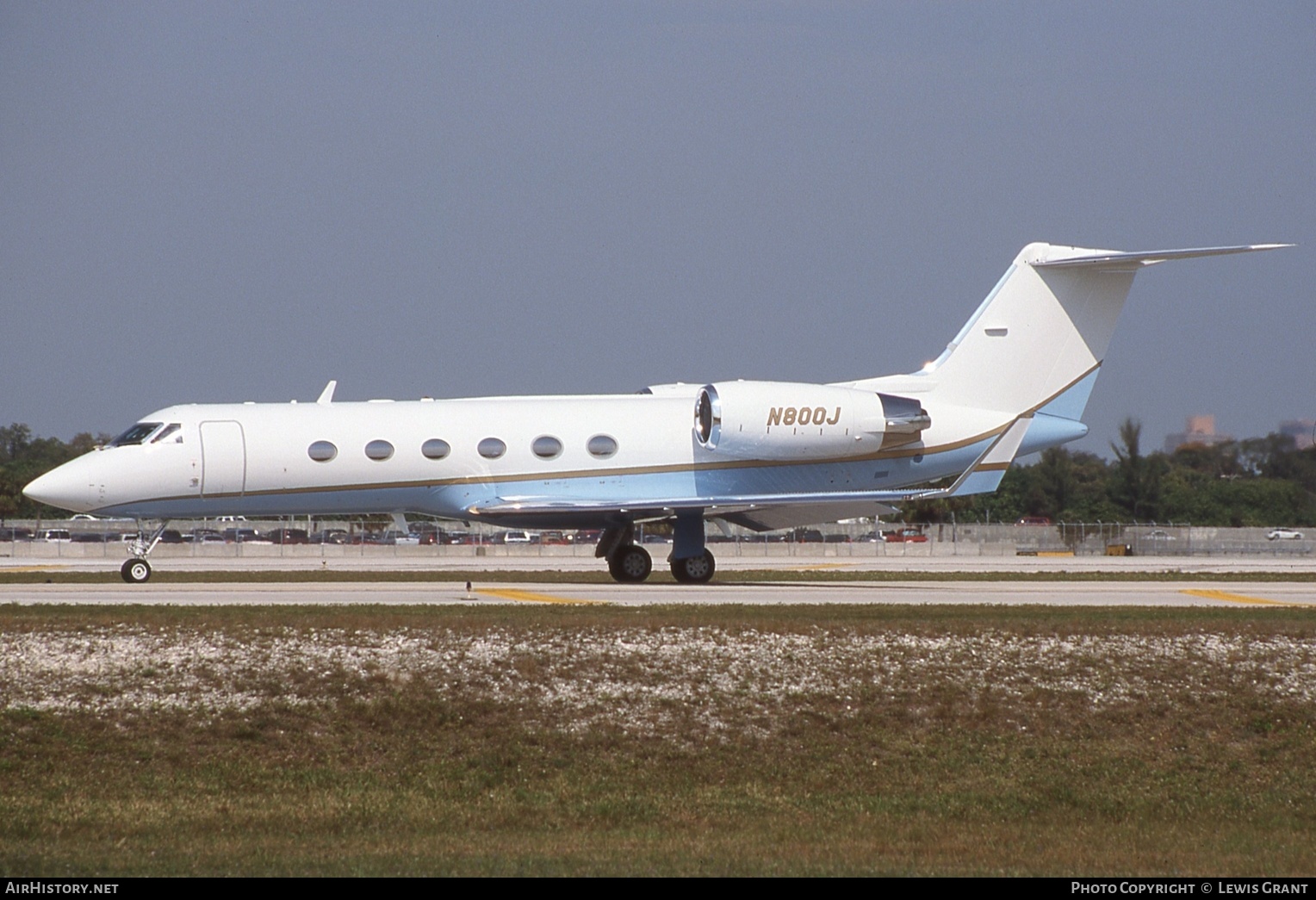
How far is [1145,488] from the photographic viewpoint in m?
77.1

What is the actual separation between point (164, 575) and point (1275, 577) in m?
24.0

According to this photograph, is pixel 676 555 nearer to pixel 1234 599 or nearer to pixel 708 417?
pixel 708 417

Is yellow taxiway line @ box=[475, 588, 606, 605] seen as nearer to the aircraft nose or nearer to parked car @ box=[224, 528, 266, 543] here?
the aircraft nose

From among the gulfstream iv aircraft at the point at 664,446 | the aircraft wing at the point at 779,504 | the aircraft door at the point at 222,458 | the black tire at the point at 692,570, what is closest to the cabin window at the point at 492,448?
the gulfstream iv aircraft at the point at 664,446

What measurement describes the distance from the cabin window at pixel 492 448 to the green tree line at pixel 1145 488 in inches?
1766

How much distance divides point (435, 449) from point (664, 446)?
425cm

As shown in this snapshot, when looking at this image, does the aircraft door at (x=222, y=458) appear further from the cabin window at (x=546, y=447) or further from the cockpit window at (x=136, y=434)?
the cabin window at (x=546, y=447)

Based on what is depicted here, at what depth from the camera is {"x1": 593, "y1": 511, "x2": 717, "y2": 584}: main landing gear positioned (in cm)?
2672

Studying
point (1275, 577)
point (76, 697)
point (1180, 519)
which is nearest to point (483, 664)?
point (76, 697)

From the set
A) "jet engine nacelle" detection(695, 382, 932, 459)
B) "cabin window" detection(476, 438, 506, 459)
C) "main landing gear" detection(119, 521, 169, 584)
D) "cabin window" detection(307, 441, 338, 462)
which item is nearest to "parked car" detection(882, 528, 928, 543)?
"jet engine nacelle" detection(695, 382, 932, 459)

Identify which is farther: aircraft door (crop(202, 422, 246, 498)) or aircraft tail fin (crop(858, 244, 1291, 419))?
aircraft tail fin (crop(858, 244, 1291, 419))

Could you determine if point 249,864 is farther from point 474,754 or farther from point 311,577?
point 311,577

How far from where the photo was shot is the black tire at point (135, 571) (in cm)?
2555

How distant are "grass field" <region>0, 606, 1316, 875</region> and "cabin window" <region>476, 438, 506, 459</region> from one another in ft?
29.5
